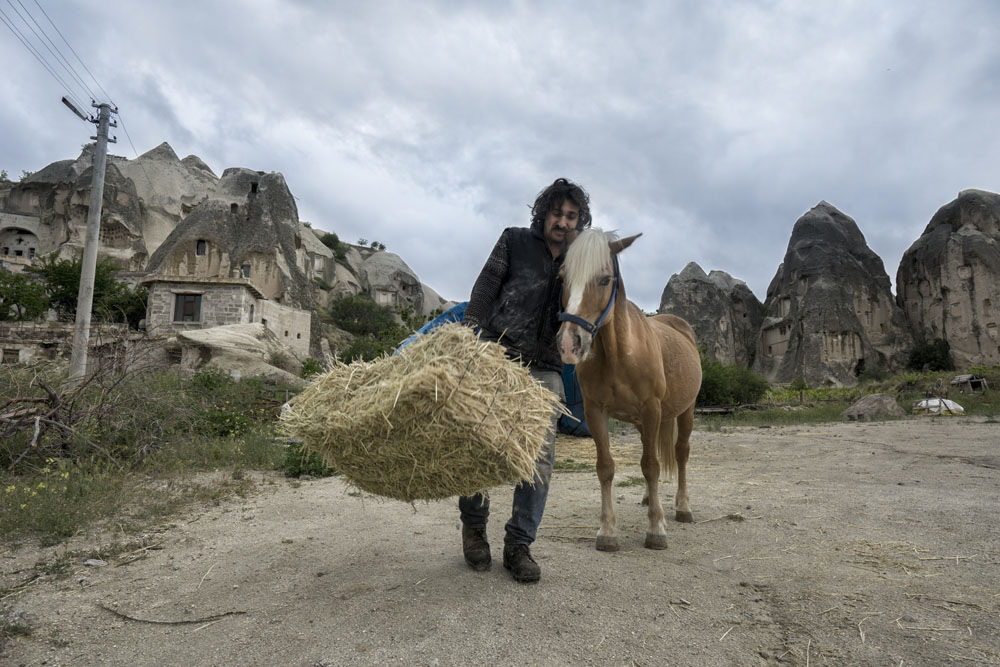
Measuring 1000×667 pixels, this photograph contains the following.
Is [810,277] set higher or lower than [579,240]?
higher

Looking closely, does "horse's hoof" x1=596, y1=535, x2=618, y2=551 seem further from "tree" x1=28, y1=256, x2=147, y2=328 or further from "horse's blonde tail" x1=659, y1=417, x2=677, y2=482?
"tree" x1=28, y1=256, x2=147, y2=328

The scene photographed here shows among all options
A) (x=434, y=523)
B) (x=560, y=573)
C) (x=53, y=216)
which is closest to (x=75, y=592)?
(x=434, y=523)

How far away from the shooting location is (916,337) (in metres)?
39.5

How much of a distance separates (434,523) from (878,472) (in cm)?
582

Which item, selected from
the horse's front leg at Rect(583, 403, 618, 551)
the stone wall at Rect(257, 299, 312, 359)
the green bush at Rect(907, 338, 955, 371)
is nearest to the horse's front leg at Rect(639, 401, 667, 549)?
the horse's front leg at Rect(583, 403, 618, 551)

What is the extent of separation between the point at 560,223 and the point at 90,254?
1374cm

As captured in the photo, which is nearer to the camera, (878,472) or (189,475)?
(189,475)

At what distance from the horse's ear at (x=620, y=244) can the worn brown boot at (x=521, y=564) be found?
5.92 ft

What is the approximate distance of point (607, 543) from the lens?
3494 mm

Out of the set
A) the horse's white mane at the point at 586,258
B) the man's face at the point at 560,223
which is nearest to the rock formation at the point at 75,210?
the man's face at the point at 560,223

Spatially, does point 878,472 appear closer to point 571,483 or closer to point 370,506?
point 571,483

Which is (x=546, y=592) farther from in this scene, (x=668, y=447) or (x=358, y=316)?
(x=358, y=316)

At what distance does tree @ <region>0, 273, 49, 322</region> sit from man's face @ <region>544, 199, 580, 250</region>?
35.6 metres

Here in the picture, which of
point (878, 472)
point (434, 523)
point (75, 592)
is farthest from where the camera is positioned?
point (878, 472)
